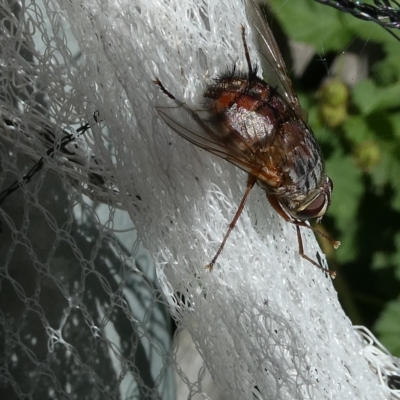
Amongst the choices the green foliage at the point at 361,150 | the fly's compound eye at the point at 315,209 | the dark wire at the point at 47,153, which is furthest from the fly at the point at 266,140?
the green foliage at the point at 361,150

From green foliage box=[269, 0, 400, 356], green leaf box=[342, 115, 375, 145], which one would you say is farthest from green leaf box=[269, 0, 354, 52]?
green leaf box=[342, 115, 375, 145]

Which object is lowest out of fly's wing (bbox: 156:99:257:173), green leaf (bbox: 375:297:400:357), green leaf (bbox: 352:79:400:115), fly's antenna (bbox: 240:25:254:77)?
green leaf (bbox: 375:297:400:357)

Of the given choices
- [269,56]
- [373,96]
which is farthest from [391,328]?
[269,56]

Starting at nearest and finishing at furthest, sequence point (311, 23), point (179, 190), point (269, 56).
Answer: point (179, 190)
point (269, 56)
point (311, 23)

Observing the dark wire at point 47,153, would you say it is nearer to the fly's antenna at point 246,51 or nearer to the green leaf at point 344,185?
the fly's antenna at point 246,51

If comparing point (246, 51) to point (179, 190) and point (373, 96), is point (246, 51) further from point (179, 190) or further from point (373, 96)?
point (373, 96)

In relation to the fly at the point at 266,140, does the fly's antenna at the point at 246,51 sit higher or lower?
higher

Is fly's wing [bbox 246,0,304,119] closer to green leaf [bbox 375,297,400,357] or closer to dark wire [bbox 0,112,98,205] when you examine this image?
dark wire [bbox 0,112,98,205]
